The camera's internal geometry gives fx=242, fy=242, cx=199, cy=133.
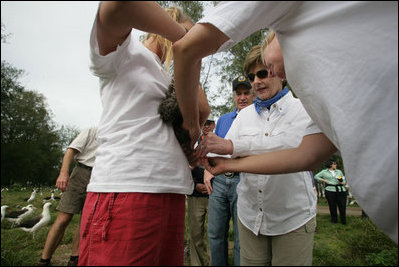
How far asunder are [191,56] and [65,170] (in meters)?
3.24

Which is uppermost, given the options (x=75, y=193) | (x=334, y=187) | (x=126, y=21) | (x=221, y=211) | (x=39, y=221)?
(x=126, y=21)

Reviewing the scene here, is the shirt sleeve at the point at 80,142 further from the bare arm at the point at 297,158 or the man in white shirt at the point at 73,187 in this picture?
the bare arm at the point at 297,158

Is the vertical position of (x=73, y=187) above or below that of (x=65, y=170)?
below

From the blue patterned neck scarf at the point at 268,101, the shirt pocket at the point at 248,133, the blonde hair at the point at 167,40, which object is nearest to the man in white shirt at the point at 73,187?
the shirt pocket at the point at 248,133

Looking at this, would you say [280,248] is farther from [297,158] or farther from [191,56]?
[191,56]

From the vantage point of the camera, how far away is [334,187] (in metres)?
6.91

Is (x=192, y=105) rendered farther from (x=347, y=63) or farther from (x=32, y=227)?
(x=32, y=227)

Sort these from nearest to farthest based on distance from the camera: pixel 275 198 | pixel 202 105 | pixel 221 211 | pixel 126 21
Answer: pixel 126 21
pixel 202 105
pixel 275 198
pixel 221 211

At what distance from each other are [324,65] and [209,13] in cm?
37

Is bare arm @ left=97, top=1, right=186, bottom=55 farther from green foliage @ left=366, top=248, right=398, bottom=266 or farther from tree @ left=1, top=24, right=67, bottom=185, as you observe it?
green foliage @ left=366, top=248, right=398, bottom=266

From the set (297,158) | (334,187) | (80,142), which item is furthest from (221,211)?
(334,187)

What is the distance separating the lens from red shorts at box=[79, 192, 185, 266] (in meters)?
0.81

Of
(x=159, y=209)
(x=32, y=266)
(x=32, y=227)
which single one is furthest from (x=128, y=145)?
(x=32, y=227)

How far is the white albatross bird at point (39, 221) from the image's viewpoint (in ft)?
11.2
